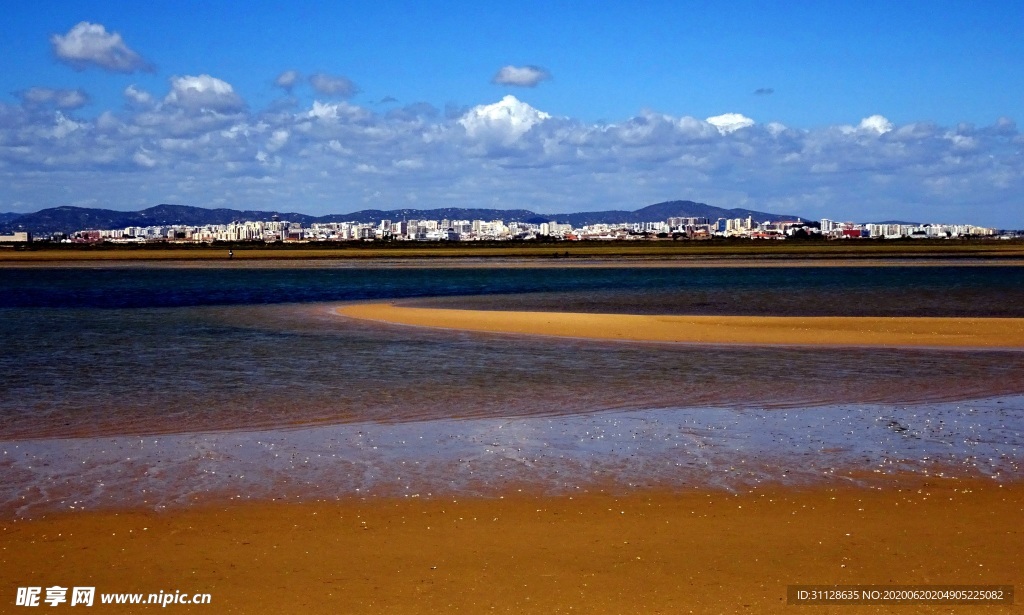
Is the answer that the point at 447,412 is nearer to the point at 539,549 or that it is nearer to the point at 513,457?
the point at 513,457

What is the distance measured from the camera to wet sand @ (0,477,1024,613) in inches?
228

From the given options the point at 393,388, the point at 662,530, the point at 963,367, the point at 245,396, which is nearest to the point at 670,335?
the point at 963,367

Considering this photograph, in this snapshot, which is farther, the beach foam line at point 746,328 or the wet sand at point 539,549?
the beach foam line at point 746,328

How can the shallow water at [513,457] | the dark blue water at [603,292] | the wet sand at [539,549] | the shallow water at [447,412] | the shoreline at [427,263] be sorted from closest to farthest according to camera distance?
the wet sand at [539,549]
the shallow water at [513,457]
the shallow water at [447,412]
the dark blue water at [603,292]
the shoreline at [427,263]

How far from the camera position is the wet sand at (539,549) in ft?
19.0

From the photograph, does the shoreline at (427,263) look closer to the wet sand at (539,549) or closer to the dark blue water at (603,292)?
the dark blue water at (603,292)

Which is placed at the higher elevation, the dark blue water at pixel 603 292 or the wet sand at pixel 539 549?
the wet sand at pixel 539 549

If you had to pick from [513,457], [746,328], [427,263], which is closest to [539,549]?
[513,457]

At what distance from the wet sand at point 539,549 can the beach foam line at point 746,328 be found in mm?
13932

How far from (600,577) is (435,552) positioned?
3.89 feet

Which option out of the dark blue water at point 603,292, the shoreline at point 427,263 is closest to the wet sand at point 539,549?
the dark blue water at point 603,292

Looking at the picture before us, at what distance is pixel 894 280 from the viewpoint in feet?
192

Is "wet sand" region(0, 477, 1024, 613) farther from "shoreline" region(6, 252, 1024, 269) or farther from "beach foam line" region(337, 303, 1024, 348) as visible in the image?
"shoreline" region(6, 252, 1024, 269)

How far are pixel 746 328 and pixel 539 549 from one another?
1897 cm
